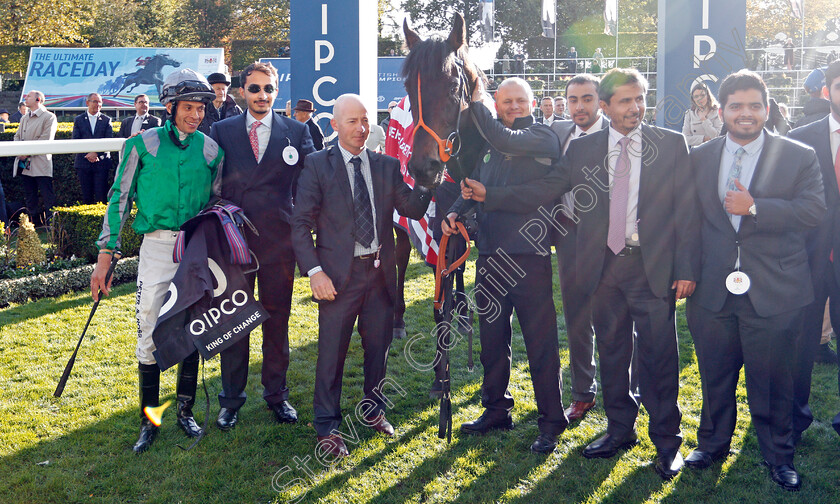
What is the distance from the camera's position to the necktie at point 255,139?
4113 millimetres

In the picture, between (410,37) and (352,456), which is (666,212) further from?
(352,456)

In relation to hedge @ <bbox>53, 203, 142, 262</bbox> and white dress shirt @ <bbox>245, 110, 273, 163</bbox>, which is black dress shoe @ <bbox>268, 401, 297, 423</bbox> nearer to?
white dress shirt @ <bbox>245, 110, 273, 163</bbox>

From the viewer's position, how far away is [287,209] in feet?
13.7

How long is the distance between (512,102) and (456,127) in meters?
0.55

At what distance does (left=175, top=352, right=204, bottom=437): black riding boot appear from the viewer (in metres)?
4.02

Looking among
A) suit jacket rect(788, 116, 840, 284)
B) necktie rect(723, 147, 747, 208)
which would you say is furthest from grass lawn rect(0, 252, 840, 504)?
necktie rect(723, 147, 747, 208)

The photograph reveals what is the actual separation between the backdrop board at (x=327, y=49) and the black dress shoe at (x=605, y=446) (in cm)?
311

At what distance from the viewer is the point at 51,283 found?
7.36m

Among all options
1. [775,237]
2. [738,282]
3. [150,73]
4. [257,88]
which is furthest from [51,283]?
[150,73]

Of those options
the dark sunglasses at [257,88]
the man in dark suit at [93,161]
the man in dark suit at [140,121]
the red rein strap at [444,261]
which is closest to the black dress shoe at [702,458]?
the red rein strap at [444,261]

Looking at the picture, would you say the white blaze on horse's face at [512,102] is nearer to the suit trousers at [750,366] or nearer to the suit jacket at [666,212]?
the suit jacket at [666,212]

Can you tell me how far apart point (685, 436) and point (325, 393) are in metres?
2.11

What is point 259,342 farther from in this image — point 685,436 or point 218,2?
point 218,2

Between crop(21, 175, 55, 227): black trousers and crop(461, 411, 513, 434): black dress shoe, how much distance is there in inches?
364
